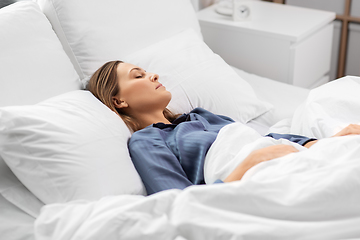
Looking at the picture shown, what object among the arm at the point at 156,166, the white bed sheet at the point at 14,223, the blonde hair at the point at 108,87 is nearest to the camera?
the white bed sheet at the point at 14,223

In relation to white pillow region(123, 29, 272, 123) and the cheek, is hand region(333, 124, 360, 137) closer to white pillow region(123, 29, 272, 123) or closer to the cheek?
white pillow region(123, 29, 272, 123)

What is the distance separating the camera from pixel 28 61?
4.06ft

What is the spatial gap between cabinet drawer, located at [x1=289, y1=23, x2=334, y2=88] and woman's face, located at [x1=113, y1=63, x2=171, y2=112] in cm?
90

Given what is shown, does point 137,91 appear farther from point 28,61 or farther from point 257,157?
point 257,157

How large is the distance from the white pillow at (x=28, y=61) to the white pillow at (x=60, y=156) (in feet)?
0.27

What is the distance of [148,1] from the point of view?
1.67m

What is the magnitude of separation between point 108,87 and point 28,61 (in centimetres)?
25

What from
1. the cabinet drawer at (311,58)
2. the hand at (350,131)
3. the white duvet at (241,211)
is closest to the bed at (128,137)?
the white duvet at (241,211)

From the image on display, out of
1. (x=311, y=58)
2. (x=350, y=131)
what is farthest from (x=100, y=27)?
(x=311, y=58)

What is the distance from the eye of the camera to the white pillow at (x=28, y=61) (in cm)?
117

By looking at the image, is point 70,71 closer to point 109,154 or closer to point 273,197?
point 109,154

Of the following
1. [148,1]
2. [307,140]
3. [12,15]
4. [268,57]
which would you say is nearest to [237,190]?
[307,140]

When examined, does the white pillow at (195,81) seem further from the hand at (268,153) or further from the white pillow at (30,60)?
the hand at (268,153)

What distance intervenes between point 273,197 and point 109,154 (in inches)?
17.1
